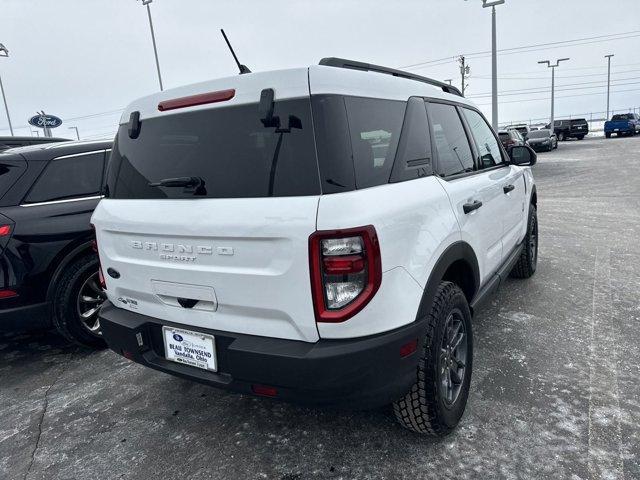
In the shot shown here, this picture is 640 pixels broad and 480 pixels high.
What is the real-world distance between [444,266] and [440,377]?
549 millimetres

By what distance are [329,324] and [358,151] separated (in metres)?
0.74

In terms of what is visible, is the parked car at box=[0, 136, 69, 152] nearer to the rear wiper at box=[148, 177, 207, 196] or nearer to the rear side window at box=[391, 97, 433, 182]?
the rear wiper at box=[148, 177, 207, 196]

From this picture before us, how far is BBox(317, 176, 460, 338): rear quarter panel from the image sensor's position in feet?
5.92

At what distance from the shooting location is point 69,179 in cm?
386

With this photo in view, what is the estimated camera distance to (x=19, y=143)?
5.33 metres

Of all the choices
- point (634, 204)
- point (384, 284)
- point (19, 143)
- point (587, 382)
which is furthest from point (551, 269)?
point (19, 143)

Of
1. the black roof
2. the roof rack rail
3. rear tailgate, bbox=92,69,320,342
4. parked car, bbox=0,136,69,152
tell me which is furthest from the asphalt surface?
parked car, bbox=0,136,69,152

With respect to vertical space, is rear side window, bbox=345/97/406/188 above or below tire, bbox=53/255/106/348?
above

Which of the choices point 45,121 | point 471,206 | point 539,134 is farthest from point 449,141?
point 539,134

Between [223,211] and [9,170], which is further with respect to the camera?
[9,170]

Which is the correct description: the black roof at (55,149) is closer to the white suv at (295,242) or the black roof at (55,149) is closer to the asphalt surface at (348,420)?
the white suv at (295,242)

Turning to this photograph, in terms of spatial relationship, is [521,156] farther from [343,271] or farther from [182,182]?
[182,182]

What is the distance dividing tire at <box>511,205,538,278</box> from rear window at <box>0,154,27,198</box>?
4531mm

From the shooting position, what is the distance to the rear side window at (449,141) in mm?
2662
